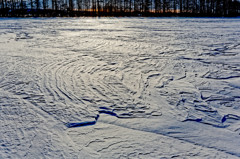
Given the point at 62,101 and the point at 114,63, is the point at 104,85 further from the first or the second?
the point at 114,63

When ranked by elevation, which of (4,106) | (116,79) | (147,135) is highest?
(116,79)

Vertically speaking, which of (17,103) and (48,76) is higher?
(48,76)

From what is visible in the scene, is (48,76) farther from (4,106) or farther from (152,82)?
(152,82)

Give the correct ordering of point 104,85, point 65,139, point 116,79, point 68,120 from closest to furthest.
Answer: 1. point 65,139
2. point 68,120
3. point 104,85
4. point 116,79

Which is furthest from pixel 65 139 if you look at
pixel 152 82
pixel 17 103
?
pixel 152 82

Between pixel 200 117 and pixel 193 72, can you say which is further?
pixel 193 72

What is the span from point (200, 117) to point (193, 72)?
1.76m

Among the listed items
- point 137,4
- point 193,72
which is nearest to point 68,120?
point 193,72

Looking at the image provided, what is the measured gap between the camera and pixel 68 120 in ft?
7.42

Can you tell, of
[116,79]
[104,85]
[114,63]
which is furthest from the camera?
[114,63]

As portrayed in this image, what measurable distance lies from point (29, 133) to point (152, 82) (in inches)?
85.7

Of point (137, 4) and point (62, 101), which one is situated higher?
point (137, 4)

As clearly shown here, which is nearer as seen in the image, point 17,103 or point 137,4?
point 17,103

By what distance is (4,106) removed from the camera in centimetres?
257
